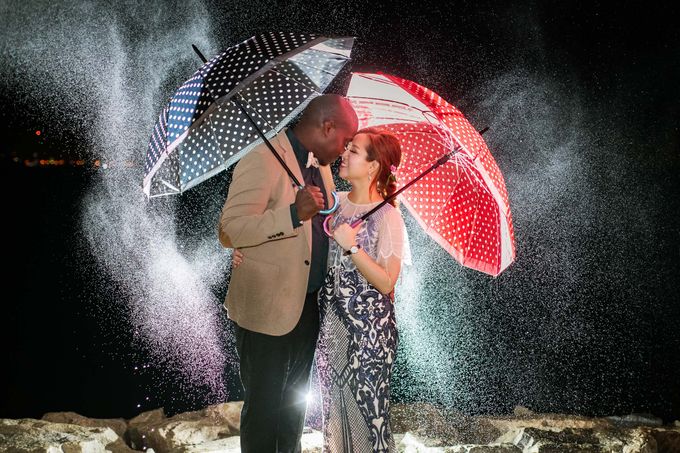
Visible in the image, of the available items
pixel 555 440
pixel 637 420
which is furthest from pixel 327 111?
pixel 637 420

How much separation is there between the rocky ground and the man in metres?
1.38

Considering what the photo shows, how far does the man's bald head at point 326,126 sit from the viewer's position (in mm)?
3045

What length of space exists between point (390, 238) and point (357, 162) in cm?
48

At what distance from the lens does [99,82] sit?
16.9 m

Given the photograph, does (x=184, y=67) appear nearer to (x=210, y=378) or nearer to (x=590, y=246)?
(x=210, y=378)

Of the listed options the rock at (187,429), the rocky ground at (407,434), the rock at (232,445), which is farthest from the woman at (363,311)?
the rock at (187,429)

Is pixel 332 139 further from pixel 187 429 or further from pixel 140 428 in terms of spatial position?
pixel 140 428

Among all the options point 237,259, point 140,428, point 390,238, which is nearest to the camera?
point 237,259

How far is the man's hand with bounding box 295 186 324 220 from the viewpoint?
269 centimetres

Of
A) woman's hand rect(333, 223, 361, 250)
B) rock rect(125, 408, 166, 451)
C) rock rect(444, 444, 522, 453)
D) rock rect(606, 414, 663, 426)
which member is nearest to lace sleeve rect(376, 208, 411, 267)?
woman's hand rect(333, 223, 361, 250)

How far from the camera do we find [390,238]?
3.15 metres

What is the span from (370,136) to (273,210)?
81 cm

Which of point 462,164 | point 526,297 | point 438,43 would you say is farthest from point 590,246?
point 462,164

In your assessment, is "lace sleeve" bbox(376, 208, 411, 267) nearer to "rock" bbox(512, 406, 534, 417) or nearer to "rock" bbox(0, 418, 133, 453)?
"rock" bbox(0, 418, 133, 453)
